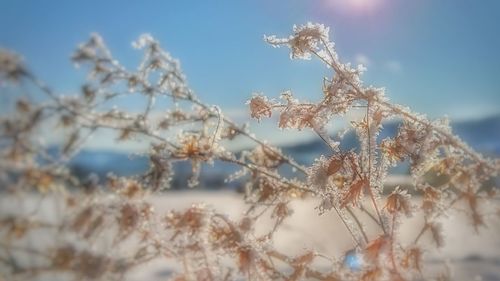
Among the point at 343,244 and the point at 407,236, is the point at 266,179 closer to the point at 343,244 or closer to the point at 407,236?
the point at 407,236

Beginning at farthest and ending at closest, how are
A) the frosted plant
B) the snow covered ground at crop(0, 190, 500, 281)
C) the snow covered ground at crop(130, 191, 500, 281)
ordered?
the snow covered ground at crop(130, 191, 500, 281) < the snow covered ground at crop(0, 190, 500, 281) < the frosted plant

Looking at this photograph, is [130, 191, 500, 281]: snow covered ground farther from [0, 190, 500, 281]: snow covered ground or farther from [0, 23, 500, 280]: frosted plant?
[0, 23, 500, 280]: frosted plant

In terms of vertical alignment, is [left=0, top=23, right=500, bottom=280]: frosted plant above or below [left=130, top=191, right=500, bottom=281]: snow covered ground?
below

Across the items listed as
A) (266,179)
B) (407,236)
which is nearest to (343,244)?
(407,236)

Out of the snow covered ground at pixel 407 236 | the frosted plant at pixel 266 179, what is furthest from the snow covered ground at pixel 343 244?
the frosted plant at pixel 266 179

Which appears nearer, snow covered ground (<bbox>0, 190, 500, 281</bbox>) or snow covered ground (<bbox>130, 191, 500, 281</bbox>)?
snow covered ground (<bbox>0, 190, 500, 281</bbox>)

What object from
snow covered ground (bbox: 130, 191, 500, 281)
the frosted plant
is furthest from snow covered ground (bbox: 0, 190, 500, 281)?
the frosted plant

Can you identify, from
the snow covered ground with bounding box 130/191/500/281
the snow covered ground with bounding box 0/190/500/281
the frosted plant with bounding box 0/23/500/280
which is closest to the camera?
the frosted plant with bounding box 0/23/500/280

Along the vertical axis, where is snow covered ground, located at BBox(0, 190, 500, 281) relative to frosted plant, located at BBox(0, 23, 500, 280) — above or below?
above

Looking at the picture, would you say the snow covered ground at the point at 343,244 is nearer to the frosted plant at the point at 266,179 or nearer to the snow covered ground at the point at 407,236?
the snow covered ground at the point at 407,236
